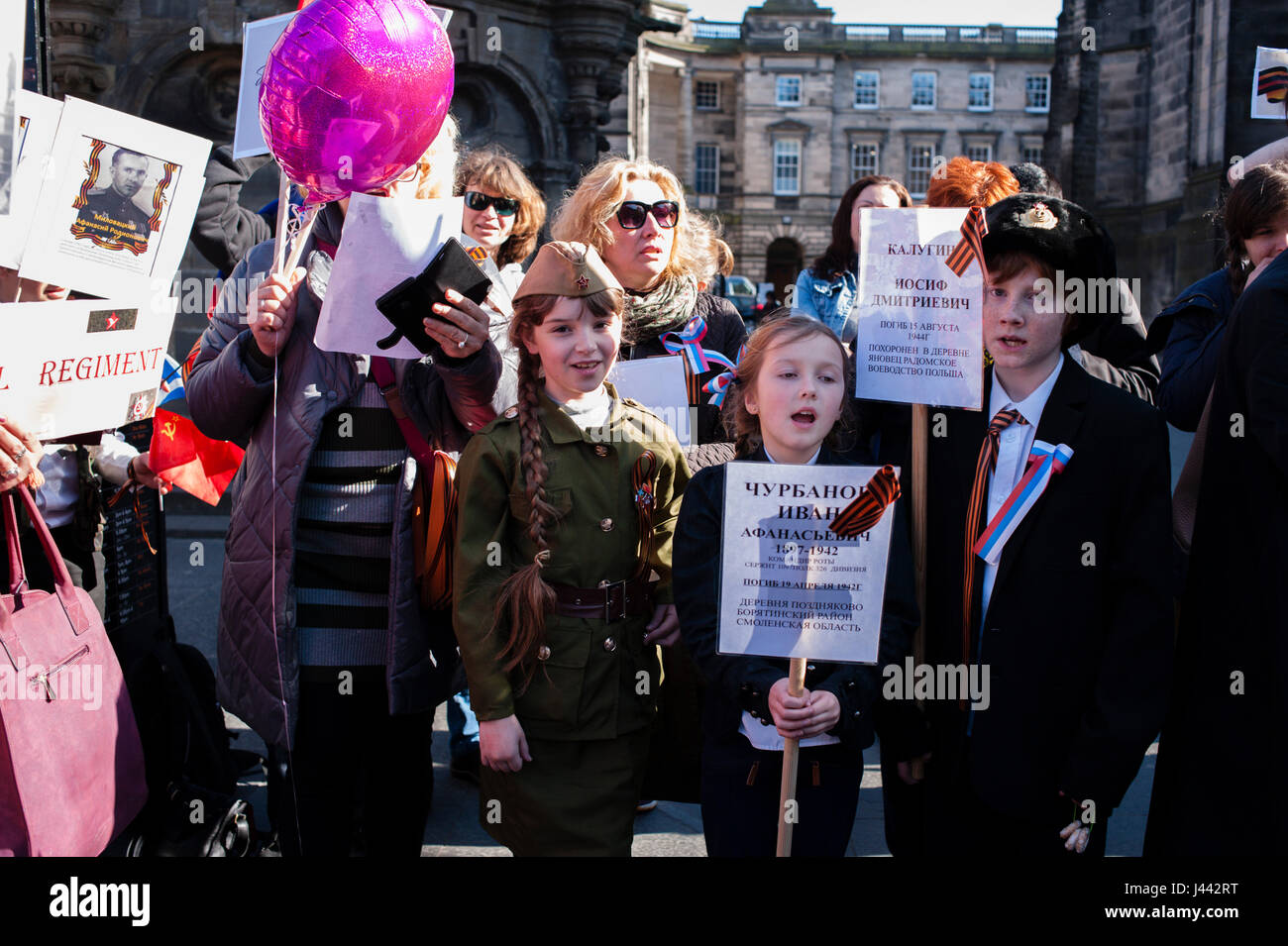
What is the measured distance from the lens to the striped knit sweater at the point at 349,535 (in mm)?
2744

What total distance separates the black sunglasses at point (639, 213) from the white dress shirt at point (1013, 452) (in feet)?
4.08

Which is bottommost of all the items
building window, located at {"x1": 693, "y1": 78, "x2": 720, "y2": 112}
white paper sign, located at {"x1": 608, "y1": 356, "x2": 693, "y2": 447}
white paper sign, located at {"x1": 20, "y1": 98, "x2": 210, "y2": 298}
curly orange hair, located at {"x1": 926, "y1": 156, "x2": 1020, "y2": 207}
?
white paper sign, located at {"x1": 608, "y1": 356, "x2": 693, "y2": 447}

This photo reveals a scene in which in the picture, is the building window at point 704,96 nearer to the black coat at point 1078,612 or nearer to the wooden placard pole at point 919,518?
the wooden placard pole at point 919,518

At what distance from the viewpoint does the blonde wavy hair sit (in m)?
3.33

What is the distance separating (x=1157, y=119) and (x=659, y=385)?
73.4ft

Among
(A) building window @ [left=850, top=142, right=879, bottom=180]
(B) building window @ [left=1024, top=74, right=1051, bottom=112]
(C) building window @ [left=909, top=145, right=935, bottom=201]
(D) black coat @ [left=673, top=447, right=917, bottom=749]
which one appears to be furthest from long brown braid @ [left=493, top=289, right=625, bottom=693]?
(B) building window @ [left=1024, top=74, right=1051, bottom=112]

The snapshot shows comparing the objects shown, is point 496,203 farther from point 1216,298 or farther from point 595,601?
point 1216,298

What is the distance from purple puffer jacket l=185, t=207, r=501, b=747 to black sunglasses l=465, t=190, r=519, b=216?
5.10ft

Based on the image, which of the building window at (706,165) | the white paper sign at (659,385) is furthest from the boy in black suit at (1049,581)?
the building window at (706,165)

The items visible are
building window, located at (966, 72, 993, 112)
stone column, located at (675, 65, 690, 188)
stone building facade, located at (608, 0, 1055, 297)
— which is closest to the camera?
stone column, located at (675, 65, 690, 188)

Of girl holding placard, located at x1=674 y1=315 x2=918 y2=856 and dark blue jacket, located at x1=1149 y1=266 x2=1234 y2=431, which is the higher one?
dark blue jacket, located at x1=1149 y1=266 x2=1234 y2=431

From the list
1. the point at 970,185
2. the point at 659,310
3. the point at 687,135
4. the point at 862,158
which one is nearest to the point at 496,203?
the point at 659,310

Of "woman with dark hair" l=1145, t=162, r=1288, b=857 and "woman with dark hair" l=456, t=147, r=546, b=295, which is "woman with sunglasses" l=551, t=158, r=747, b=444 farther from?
"woman with dark hair" l=1145, t=162, r=1288, b=857
